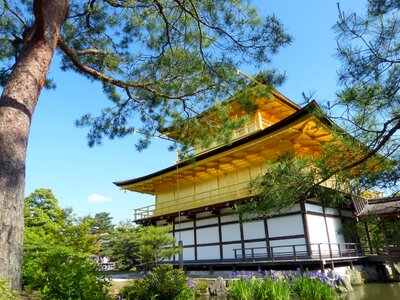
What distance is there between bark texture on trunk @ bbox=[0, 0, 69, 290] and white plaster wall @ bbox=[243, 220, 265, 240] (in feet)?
31.2

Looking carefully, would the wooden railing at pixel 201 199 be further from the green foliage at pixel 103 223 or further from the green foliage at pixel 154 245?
the green foliage at pixel 103 223

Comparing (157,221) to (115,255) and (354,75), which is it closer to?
(115,255)

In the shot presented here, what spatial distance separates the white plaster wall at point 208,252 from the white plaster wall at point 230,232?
64 centimetres

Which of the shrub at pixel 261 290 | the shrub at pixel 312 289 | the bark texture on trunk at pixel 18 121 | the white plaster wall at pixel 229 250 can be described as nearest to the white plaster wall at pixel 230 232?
the white plaster wall at pixel 229 250

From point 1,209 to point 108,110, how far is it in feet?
12.4

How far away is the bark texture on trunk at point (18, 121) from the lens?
2447 mm

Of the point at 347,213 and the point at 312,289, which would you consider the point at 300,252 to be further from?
the point at 347,213

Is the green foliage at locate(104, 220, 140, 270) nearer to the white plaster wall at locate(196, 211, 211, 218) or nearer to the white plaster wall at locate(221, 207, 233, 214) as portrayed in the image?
the white plaster wall at locate(196, 211, 211, 218)

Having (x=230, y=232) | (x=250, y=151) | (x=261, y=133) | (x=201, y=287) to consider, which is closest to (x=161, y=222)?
(x=230, y=232)

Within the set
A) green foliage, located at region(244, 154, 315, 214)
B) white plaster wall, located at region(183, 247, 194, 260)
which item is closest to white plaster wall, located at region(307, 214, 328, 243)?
white plaster wall, located at region(183, 247, 194, 260)

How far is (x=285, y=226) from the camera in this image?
34.9 feet

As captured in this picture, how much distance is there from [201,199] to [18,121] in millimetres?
10884

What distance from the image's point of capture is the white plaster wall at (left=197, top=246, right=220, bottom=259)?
489 inches

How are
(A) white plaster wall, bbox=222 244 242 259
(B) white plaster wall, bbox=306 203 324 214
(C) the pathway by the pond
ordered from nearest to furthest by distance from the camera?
(C) the pathway by the pond
(B) white plaster wall, bbox=306 203 324 214
(A) white plaster wall, bbox=222 244 242 259
